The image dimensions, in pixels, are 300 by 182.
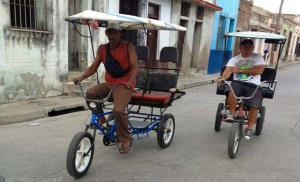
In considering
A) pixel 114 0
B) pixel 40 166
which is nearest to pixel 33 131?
pixel 40 166

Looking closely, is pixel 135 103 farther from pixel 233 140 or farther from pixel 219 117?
pixel 219 117

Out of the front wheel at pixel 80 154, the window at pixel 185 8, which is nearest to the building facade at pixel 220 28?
the window at pixel 185 8

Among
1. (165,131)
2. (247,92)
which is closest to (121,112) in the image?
(165,131)

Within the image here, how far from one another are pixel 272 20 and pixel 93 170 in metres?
30.3

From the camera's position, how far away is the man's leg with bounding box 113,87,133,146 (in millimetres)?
4109

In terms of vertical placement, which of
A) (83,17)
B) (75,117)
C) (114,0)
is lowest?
(75,117)

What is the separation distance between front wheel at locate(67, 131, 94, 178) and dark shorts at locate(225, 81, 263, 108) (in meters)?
2.57

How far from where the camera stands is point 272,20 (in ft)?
101

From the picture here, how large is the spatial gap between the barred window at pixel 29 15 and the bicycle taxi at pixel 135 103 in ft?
10.0

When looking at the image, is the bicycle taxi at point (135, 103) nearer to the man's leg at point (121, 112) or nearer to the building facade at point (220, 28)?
the man's leg at point (121, 112)

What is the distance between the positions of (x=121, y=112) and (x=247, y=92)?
234 centimetres

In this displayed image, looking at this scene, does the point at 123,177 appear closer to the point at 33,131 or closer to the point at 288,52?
the point at 33,131

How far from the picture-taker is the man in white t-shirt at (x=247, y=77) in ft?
17.0

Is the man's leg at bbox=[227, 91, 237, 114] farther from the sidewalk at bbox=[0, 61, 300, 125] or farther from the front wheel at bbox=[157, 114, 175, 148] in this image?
the sidewalk at bbox=[0, 61, 300, 125]
